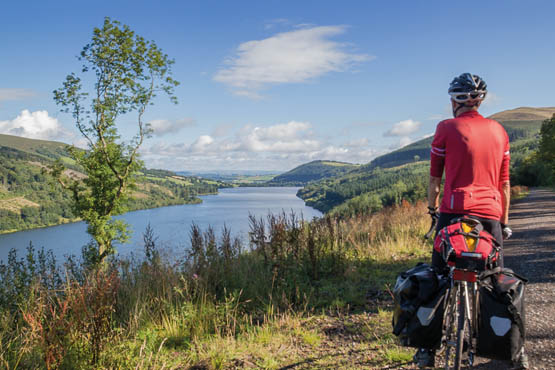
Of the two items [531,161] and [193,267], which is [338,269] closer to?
[193,267]

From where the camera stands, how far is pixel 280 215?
7148 mm

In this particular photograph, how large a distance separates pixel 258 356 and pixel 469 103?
9.96ft

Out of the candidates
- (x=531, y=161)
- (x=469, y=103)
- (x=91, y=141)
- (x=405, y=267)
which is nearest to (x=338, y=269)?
(x=405, y=267)

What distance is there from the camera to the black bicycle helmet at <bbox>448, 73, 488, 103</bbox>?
293 centimetres

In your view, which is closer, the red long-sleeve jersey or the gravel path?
the red long-sleeve jersey

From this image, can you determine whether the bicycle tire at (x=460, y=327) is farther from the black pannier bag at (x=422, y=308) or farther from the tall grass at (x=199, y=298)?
the tall grass at (x=199, y=298)

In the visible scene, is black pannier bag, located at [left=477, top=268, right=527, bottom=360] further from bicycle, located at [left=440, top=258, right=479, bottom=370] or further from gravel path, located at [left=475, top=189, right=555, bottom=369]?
gravel path, located at [left=475, top=189, right=555, bottom=369]

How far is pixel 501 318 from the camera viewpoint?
2.48 metres

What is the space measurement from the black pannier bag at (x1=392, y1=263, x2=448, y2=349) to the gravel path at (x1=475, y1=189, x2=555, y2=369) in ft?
3.56

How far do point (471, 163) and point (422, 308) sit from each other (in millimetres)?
1120

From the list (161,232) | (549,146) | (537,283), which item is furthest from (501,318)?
(161,232)

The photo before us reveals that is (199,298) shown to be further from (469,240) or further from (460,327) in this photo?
(469,240)

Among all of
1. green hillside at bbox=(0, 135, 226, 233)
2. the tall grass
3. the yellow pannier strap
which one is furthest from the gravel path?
green hillside at bbox=(0, 135, 226, 233)

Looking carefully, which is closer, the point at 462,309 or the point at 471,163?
the point at 462,309
